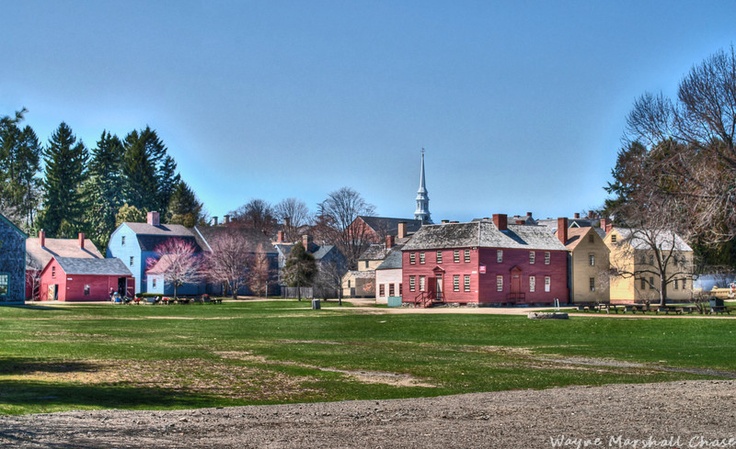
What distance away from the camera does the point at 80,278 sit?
9588 centimetres

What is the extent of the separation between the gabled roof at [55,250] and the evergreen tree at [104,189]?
2306 cm

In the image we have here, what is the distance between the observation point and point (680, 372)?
2438 centimetres

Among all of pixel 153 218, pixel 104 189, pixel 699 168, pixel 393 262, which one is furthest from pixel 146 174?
pixel 699 168

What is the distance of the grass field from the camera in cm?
1920

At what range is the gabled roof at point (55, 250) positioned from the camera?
10162cm

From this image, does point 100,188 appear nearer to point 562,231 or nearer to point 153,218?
point 153,218

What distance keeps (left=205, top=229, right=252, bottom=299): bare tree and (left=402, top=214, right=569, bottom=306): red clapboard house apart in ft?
88.3

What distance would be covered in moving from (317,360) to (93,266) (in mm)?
76682

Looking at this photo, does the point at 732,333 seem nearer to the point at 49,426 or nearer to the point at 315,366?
the point at 315,366

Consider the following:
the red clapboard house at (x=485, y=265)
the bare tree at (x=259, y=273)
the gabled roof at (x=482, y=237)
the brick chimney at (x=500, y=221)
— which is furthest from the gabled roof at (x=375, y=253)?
the brick chimney at (x=500, y=221)

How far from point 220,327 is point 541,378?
26680 mm

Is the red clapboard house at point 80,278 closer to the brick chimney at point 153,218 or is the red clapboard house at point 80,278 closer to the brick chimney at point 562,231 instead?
the brick chimney at point 153,218

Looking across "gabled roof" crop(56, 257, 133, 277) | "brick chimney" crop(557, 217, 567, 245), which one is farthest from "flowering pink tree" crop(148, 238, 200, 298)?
"brick chimney" crop(557, 217, 567, 245)

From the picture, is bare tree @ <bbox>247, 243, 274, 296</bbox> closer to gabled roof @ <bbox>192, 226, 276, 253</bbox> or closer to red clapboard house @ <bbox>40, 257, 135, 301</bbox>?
gabled roof @ <bbox>192, 226, 276, 253</bbox>
